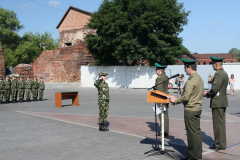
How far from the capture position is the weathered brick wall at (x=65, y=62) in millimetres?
34500

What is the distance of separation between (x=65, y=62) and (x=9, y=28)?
4693 centimetres

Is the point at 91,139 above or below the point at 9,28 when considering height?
below

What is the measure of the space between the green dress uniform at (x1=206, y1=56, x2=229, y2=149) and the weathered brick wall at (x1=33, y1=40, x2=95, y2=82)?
26770 mm

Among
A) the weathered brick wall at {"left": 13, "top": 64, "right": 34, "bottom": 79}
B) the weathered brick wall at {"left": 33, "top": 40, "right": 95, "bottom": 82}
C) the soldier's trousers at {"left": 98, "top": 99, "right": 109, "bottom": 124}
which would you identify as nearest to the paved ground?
the soldier's trousers at {"left": 98, "top": 99, "right": 109, "bottom": 124}

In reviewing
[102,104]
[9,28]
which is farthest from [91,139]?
[9,28]

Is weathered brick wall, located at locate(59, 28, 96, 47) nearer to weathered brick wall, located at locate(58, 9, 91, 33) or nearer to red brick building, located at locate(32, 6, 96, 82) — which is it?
red brick building, located at locate(32, 6, 96, 82)

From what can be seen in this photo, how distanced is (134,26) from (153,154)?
22.5m

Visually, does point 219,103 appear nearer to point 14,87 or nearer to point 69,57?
point 14,87

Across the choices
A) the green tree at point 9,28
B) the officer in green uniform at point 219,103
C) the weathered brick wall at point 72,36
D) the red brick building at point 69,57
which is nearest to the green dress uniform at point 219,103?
the officer in green uniform at point 219,103

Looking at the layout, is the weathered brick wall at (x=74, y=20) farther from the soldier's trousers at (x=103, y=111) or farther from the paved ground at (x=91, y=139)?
the soldier's trousers at (x=103, y=111)

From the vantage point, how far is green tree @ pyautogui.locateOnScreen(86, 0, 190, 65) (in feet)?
87.6

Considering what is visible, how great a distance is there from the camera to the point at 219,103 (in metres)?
6.39

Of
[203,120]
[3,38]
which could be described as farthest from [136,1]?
[3,38]

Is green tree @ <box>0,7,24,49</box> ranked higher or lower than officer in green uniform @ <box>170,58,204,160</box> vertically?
higher
